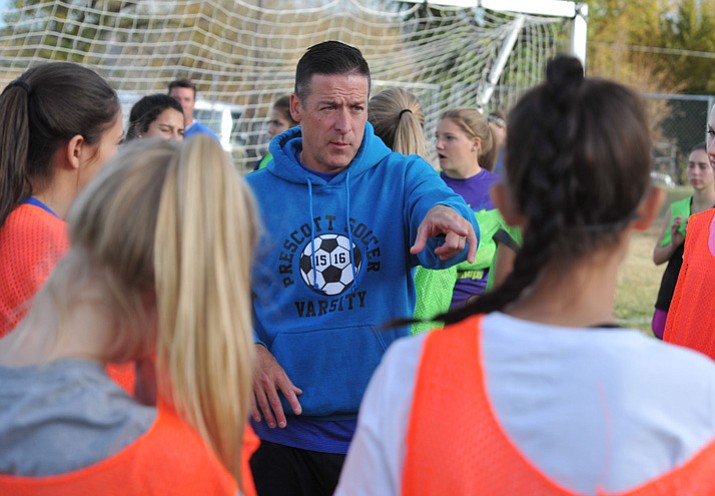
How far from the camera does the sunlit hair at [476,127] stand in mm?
5027

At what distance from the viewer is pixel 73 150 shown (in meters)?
2.29

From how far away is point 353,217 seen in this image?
2.74 metres

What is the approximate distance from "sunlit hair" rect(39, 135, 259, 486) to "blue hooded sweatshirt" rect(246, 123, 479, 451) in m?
1.28

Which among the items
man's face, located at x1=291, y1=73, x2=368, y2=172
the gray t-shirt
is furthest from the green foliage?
the gray t-shirt

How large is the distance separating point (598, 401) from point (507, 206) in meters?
0.35

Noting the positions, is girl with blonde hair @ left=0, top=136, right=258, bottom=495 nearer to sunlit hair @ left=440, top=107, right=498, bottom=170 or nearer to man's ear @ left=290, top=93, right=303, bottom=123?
man's ear @ left=290, top=93, right=303, bottom=123

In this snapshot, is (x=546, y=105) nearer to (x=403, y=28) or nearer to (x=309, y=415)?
(x=309, y=415)

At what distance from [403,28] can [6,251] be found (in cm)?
900

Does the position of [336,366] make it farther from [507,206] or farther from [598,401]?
[598,401]

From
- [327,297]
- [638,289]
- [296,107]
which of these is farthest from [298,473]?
[638,289]

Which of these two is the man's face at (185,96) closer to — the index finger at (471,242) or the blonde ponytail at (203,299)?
the index finger at (471,242)

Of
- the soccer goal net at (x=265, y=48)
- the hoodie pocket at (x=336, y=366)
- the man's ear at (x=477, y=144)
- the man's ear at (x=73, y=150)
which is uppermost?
the soccer goal net at (x=265, y=48)

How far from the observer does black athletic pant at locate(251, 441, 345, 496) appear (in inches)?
107

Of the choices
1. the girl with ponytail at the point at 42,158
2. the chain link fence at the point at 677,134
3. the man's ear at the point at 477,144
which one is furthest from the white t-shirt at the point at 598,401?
the chain link fence at the point at 677,134
